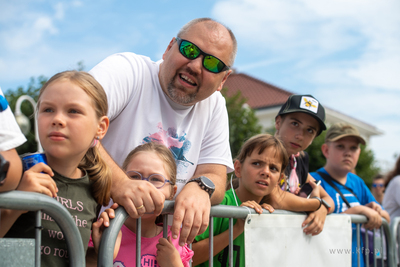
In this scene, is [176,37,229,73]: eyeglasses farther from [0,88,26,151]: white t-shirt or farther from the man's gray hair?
[0,88,26,151]: white t-shirt

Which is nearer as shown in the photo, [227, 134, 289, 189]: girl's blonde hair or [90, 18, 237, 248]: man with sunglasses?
[90, 18, 237, 248]: man with sunglasses

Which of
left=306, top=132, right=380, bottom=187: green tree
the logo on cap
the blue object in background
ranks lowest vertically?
the blue object in background

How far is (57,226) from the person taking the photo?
169 centimetres

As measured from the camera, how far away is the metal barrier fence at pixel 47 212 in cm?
142

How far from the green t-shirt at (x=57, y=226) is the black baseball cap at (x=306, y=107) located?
2.31 m

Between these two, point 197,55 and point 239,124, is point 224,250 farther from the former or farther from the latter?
point 239,124

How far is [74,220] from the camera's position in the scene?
178 cm

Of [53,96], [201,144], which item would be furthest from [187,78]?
[53,96]

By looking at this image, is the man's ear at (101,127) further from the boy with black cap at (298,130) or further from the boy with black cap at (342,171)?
the boy with black cap at (342,171)

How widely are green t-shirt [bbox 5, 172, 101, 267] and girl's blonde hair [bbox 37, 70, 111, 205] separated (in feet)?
0.13

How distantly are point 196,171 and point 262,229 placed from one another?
0.59 meters

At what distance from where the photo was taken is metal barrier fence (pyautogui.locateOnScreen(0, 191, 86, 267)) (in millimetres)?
1424

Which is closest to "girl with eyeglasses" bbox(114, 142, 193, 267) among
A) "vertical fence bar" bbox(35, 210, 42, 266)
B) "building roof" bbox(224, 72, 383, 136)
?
"vertical fence bar" bbox(35, 210, 42, 266)

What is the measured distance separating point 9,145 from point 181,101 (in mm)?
1471
